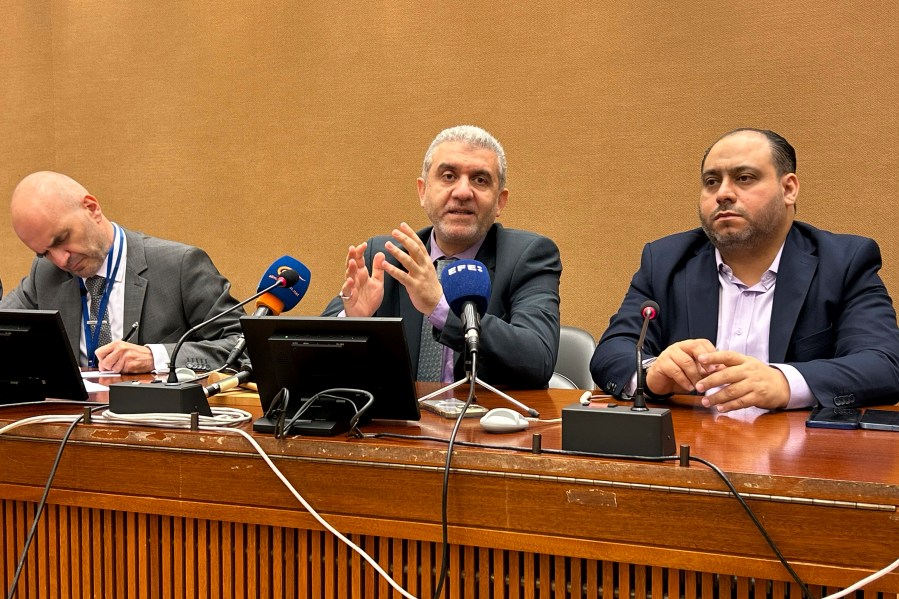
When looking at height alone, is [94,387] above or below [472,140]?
below

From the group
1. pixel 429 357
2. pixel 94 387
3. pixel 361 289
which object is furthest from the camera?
pixel 429 357

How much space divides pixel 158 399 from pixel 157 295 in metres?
1.32

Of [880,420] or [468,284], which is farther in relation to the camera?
[468,284]

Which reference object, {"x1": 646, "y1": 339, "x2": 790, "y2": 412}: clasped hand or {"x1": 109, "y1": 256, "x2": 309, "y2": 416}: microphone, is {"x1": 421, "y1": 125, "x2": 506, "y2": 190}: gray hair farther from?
{"x1": 109, "y1": 256, "x2": 309, "y2": 416}: microphone

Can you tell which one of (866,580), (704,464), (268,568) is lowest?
(268,568)

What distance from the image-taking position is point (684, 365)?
65.2 inches

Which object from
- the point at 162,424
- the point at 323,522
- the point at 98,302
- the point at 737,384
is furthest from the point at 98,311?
the point at 737,384

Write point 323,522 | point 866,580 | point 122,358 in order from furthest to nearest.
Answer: point 122,358, point 323,522, point 866,580

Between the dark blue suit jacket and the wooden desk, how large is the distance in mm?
292

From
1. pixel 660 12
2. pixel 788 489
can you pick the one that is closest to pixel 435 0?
pixel 660 12

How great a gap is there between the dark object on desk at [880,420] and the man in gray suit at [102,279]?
1.77 m

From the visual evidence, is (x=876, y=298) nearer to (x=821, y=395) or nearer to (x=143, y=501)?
(x=821, y=395)

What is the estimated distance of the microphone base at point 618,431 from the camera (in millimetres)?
1147

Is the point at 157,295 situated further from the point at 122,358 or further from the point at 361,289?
the point at 361,289
